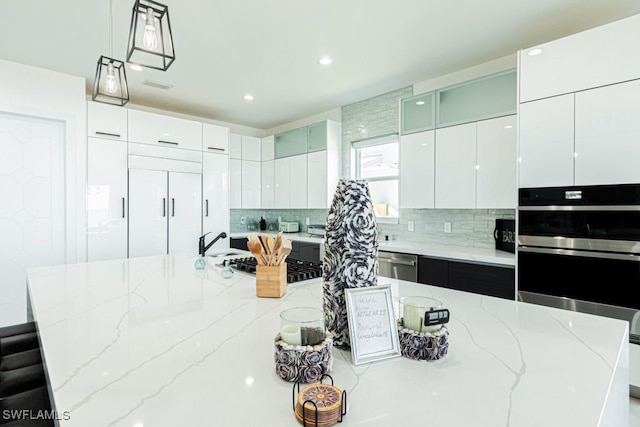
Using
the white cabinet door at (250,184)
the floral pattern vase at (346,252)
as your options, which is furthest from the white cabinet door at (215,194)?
the floral pattern vase at (346,252)

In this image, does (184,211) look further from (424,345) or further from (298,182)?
(424,345)

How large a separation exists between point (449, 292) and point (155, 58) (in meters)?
1.71

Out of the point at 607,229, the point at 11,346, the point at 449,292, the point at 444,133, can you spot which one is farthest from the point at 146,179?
the point at 607,229

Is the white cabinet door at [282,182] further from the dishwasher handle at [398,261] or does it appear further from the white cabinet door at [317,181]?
the dishwasher handle at [398,261]

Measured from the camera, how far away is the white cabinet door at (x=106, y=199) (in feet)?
12.1

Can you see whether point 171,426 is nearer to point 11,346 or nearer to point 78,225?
point 11,346

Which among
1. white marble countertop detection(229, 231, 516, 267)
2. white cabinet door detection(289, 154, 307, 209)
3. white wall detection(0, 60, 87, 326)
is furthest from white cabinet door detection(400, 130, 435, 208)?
white wall detection(0, 60, 87, 326)

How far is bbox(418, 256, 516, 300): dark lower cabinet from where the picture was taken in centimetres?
254

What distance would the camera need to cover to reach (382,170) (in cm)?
425

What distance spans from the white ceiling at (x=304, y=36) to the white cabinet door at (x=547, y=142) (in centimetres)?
68

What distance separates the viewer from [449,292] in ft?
5.16

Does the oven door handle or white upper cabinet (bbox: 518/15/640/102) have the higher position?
white upper cabinet (bbox: 518/15/640/102)

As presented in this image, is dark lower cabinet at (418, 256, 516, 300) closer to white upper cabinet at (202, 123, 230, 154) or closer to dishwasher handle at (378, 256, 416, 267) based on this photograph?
dishwasher handle at (378, 256, 416, 267)

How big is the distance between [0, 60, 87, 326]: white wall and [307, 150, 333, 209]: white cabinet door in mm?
2638
